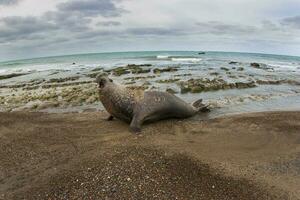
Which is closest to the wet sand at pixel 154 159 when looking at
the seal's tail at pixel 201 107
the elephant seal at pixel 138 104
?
the elephant seal at pixel 138 104

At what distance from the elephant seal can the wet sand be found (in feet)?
0.96

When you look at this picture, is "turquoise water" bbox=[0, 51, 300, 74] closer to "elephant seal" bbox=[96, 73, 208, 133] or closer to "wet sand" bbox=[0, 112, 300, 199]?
"elephant seal" bbox=[96, 73, 208, 133]

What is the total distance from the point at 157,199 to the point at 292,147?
345 cm

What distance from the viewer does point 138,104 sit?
896 centimetres

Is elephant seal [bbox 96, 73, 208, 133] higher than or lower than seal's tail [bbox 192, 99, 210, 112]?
A: higher

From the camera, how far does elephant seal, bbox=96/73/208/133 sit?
8.88 m

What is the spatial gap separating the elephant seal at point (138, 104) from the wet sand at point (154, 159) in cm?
29

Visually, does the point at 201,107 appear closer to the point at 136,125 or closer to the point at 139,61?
the point at 136,125

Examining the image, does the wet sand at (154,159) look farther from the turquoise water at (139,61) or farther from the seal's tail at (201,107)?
the turquoise water at (139,61)

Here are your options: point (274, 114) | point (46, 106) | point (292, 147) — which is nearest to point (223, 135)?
point (292, 147)

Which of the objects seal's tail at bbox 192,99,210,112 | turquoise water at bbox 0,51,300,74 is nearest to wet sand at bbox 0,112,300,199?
seal's tail at bbox 192,99,210,112

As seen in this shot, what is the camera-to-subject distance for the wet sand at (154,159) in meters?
5.11

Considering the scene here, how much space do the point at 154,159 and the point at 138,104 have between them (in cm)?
303

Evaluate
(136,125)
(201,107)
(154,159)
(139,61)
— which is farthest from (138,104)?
(139,61)
